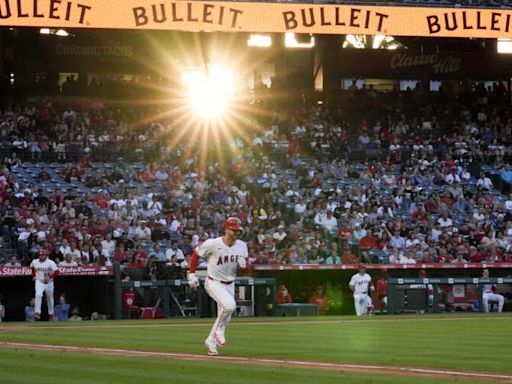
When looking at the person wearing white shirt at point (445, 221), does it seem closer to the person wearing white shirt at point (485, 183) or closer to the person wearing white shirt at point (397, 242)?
the person wearing white shirt at point (397, 242)

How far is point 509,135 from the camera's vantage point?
39.7 m

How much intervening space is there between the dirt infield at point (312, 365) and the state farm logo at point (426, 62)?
Answer: 3124 cm

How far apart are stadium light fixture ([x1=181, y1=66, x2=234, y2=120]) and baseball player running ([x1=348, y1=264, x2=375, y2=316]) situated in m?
12.0

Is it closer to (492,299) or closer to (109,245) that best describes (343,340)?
(109,245)

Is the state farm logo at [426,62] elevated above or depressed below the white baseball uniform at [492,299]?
above

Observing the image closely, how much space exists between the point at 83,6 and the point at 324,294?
32.3ft

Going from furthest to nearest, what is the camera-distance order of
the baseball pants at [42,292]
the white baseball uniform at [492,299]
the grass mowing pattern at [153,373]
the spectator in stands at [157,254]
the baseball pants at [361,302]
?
the white baseball uniform at [492,299]
the spectator in stands at [157,254]
the baseball pants at [361,302]
the baseball pants at [42,292]
the grass mowing pattern at [153,373]

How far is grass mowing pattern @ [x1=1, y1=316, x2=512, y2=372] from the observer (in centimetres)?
1406

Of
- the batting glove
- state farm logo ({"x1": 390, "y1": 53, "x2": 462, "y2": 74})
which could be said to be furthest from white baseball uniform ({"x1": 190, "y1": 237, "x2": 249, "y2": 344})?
state farm logo ({"x1": 390, "y1": 53, "x2": 462, "y2": 74})

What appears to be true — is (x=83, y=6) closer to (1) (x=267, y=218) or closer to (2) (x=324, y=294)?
(1) (x=267, y=218)

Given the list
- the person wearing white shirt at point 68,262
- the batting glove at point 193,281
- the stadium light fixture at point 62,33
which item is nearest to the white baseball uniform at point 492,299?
the person wearing white shirt at point 68,262

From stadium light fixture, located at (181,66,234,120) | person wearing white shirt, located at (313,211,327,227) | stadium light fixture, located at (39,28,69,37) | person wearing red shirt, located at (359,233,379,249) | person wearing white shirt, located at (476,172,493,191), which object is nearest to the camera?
person wearing red shirt, located at (359,233,379,249)

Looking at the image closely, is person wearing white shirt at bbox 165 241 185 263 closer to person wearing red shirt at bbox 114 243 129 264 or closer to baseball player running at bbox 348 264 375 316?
person wearing red shirt at bbox 114 243 129 264

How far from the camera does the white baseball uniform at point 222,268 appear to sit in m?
14.7
